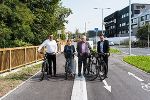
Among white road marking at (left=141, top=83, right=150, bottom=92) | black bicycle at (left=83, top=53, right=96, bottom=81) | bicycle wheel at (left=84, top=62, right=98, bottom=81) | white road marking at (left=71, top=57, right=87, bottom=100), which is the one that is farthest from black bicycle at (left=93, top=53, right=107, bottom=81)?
white road marking at (left=141, top=83, right=150, bottom=92)

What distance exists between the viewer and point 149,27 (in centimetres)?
9381

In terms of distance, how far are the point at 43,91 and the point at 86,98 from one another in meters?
1.95

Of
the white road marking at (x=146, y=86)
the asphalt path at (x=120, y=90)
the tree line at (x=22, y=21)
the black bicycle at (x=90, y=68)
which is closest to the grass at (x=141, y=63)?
the black bicycle at (x=90, y=68)

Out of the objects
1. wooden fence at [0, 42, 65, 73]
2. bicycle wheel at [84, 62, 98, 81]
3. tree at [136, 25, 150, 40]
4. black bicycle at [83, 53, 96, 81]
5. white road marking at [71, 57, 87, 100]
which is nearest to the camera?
white road marking at [71, 57, 87, 100]

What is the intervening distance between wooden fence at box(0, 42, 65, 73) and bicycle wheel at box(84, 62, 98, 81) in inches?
145

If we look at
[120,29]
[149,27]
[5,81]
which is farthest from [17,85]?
[120,29]

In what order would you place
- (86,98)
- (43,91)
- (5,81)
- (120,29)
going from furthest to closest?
(120,29) < (5,81) < (43,91) < (86,98)

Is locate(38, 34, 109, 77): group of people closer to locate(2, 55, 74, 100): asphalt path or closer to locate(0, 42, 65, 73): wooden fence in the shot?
locate(2, 55, 74, 100): asphalt path

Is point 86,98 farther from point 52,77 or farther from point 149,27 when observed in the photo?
point 149,27

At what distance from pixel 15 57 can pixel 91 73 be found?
4775mm

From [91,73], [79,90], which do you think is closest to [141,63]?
[91,73]

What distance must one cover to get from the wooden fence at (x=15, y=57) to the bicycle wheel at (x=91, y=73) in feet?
12.1

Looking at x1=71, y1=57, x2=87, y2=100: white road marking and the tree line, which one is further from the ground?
the tree line

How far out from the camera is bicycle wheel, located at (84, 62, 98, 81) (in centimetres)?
1603
